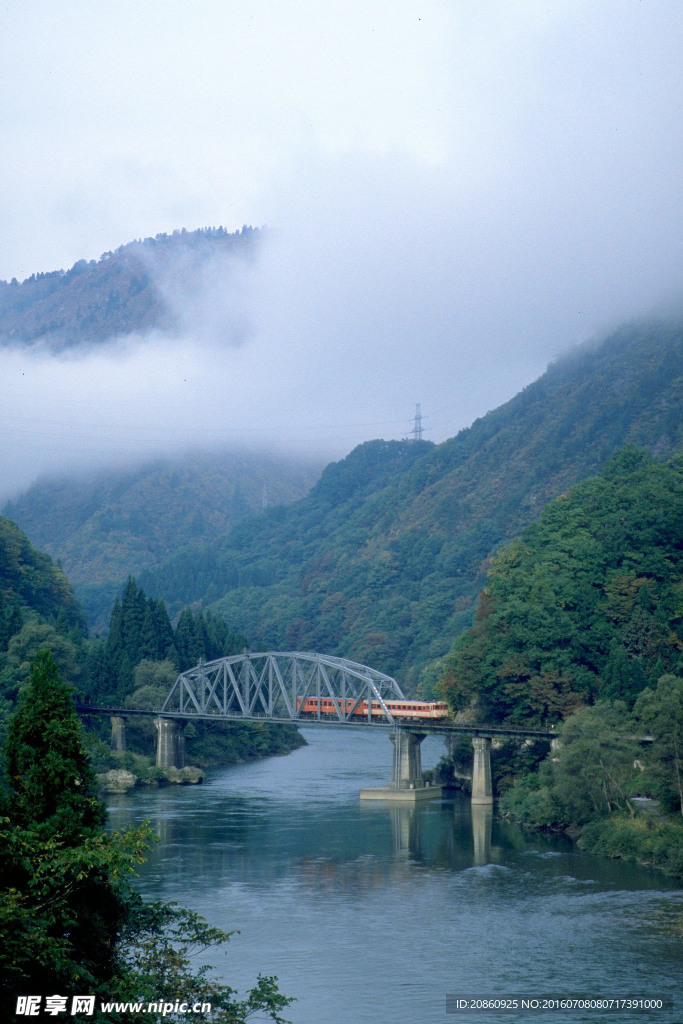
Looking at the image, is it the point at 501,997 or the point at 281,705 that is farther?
the point at 281,705

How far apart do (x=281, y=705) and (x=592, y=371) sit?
92763 millimetres

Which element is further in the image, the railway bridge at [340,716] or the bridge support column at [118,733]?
the bridge support column at [118,733]

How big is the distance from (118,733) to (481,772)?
1187 inches

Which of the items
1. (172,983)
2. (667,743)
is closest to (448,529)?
(667,743)

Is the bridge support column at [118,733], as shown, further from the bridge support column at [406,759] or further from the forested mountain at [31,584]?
the bridge support column at [406,759]

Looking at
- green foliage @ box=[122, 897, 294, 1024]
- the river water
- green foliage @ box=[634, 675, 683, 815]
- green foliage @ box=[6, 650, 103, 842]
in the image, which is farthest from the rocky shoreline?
green foliage @ box=[6, 650, 103, 842]

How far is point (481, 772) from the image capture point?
70500mm

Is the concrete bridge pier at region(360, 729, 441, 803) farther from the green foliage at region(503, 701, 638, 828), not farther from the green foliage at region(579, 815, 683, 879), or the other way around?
the green foliage at region(579, 815, 683, 879)

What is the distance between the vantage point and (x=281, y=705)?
120500 millimetres

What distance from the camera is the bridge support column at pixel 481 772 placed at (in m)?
69.8

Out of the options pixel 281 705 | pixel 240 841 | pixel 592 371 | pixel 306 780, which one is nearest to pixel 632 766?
pixel 240 841

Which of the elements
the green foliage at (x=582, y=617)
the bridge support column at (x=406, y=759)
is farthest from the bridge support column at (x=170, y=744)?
the green foliage at (x=582, y=617)

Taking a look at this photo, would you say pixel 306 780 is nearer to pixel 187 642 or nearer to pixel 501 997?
pixel 187 642

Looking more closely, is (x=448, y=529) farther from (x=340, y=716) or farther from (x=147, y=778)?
(x=147, y=778)
